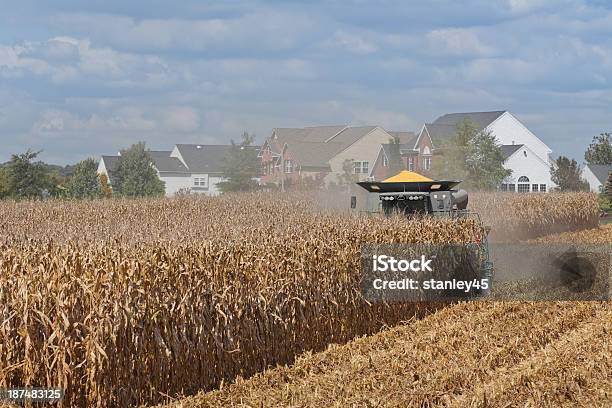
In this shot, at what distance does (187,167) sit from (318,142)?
61.7ft

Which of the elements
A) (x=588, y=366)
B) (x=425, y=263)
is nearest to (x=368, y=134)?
(x=425, y=263)

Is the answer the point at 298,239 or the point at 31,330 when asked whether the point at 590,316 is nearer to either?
the point at 298,239

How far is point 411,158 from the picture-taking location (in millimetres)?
79000

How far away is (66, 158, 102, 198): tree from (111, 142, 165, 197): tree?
3431 millimetres

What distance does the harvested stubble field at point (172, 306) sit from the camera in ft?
25.7

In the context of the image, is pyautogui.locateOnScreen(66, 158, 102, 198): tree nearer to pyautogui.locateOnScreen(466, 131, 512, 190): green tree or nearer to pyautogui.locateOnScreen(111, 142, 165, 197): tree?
pyautogui.locateOnScreen(111, 142, 165, 197): tree

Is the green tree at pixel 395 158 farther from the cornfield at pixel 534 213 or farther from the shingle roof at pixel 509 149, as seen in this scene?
the cornfield at pixel 534 213

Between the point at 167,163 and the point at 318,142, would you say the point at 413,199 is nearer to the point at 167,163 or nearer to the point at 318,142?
the point at 318,142

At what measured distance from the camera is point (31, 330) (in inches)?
304

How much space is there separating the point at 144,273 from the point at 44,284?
107 cm

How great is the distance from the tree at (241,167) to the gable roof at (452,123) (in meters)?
16.8

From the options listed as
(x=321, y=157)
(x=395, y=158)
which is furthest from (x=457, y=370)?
(x=321, y=157)

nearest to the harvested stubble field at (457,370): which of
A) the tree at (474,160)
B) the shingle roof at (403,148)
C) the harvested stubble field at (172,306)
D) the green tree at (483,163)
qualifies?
the harvested stubble field at (172,306)

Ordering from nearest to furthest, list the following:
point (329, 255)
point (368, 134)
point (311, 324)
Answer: point (311, 324) < point (329, 255) < point (368, 134)
